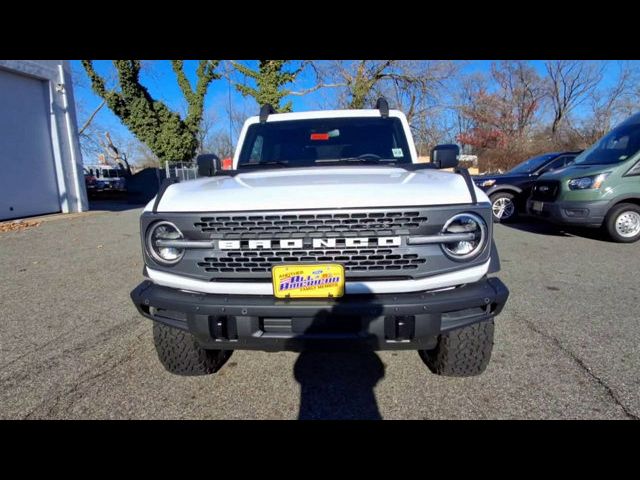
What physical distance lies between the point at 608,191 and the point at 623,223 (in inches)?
28.2

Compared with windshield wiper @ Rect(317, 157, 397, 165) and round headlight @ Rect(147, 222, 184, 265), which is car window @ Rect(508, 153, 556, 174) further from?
round headlight @ Rect(147, 222, 184, 265)

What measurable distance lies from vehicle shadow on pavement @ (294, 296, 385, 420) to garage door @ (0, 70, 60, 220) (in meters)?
12.3

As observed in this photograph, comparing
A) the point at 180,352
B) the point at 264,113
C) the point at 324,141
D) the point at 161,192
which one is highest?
the point at 264,113

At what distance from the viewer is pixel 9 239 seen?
780 cm

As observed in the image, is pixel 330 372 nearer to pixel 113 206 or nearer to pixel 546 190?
pixel 546 190

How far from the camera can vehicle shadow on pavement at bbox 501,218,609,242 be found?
268 inches

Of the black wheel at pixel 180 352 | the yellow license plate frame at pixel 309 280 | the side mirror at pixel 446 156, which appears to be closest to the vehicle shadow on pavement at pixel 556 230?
the side mirror at pixel 446 156

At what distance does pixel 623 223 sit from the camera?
6020mm

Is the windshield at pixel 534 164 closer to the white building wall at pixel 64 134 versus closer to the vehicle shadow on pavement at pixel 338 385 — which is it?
the vehicle shadow on pavement at pixel 338 385

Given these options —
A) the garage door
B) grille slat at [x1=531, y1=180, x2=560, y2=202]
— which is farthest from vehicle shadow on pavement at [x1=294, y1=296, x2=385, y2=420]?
the garage door

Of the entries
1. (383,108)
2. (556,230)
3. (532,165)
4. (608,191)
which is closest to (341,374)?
(383,108)
